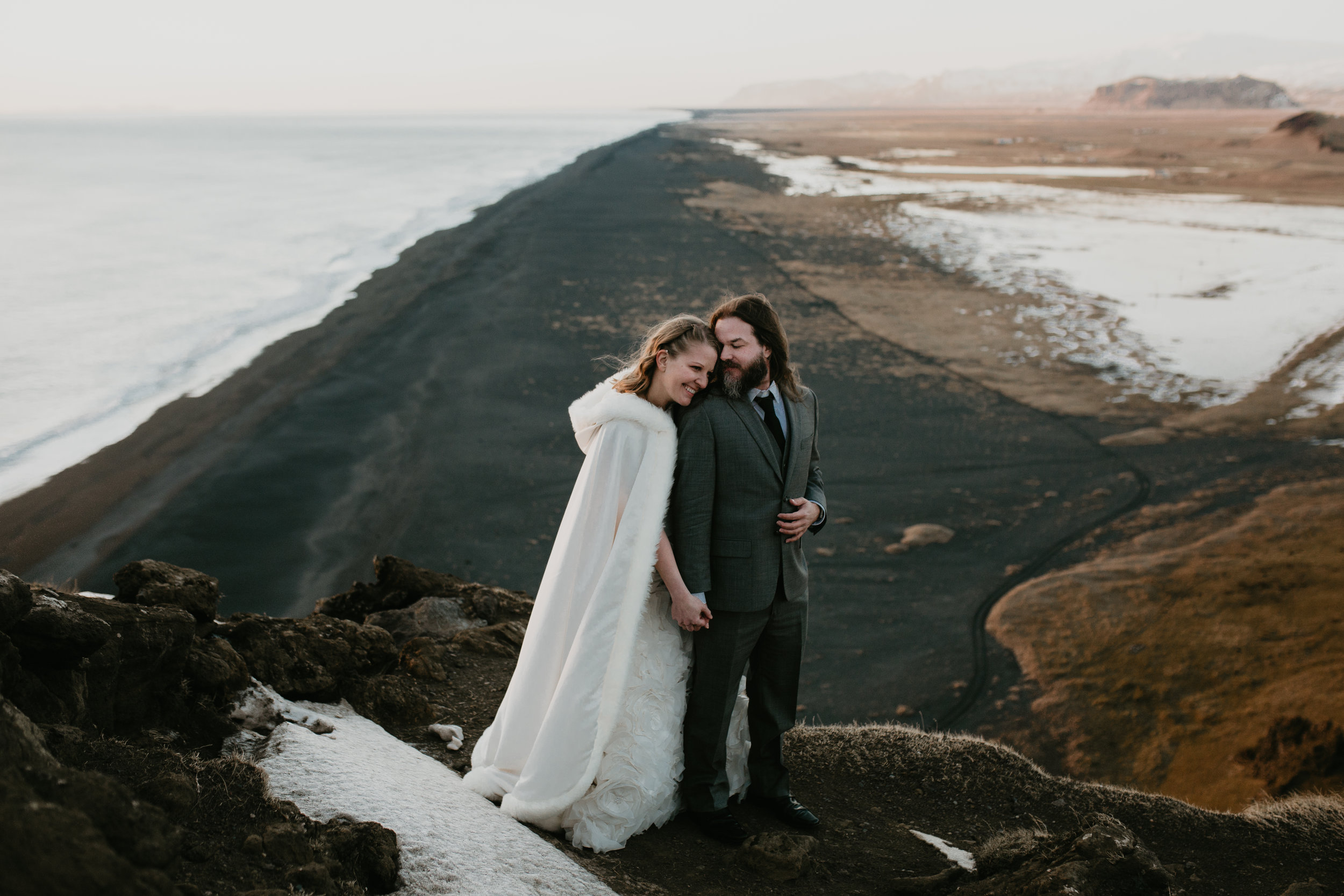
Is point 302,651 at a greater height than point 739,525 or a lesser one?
lesser

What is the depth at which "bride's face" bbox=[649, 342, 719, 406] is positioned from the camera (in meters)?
2.72

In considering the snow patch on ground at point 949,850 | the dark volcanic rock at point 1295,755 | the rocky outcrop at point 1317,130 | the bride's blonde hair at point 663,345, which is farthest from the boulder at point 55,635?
the rocky outcrop at point 1317,130

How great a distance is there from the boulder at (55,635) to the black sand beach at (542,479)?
385cm

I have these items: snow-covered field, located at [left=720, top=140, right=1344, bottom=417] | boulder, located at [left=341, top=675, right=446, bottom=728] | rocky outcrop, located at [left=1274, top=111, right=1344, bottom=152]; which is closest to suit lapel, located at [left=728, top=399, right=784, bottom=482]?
boulder, located at [left=341, top=675, right=446, bottom=728]

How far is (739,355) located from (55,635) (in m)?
2.05

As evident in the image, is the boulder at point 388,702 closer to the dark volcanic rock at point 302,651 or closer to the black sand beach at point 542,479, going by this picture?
the dark volcanic rock at point 302,651

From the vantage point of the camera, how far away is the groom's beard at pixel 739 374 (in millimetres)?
2850

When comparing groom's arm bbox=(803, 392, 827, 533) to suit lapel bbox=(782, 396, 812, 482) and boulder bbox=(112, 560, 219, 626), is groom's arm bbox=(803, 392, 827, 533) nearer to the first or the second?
suit lapel bbox=(782, 396, 812, 482)

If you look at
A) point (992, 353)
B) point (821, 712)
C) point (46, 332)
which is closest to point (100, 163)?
point (46, 332)

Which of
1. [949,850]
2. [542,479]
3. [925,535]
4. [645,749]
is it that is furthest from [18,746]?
[542,479]

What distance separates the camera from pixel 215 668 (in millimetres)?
2904

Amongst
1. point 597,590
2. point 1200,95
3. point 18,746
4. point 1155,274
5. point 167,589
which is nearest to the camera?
point 18,746

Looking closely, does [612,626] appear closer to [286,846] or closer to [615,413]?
[615,413]

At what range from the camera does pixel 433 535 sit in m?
7.35
